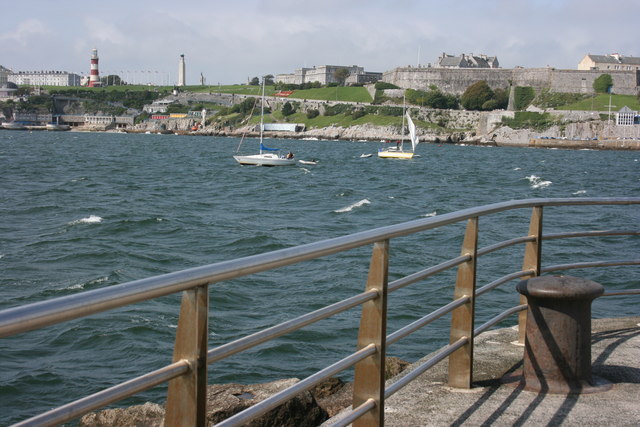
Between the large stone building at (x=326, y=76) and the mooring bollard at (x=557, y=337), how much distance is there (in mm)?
165072

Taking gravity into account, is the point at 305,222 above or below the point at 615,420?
below

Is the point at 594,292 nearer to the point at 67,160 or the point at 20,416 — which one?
the point at 20,416

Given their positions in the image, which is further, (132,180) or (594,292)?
(132,180)

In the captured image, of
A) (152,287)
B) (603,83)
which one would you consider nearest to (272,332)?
(152,287)

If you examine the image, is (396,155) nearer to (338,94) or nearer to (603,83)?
(603,83)

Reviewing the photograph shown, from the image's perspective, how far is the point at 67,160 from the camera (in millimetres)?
52375

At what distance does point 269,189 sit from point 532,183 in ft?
48.5

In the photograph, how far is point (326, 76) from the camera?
589 ft

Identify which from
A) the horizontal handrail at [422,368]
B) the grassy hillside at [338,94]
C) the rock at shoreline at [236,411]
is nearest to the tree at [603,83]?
the grassy hillside at [338,94]

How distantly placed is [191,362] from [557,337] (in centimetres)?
252

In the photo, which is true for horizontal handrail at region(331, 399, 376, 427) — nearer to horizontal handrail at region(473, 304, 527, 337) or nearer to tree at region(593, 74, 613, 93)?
horizontal handrail at region(473, 304, 527, 337)

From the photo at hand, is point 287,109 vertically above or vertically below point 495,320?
above

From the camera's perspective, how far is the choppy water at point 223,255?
32.5 feet

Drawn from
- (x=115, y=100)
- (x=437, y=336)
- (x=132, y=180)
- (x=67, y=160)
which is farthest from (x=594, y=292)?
(x=115, y=100)
